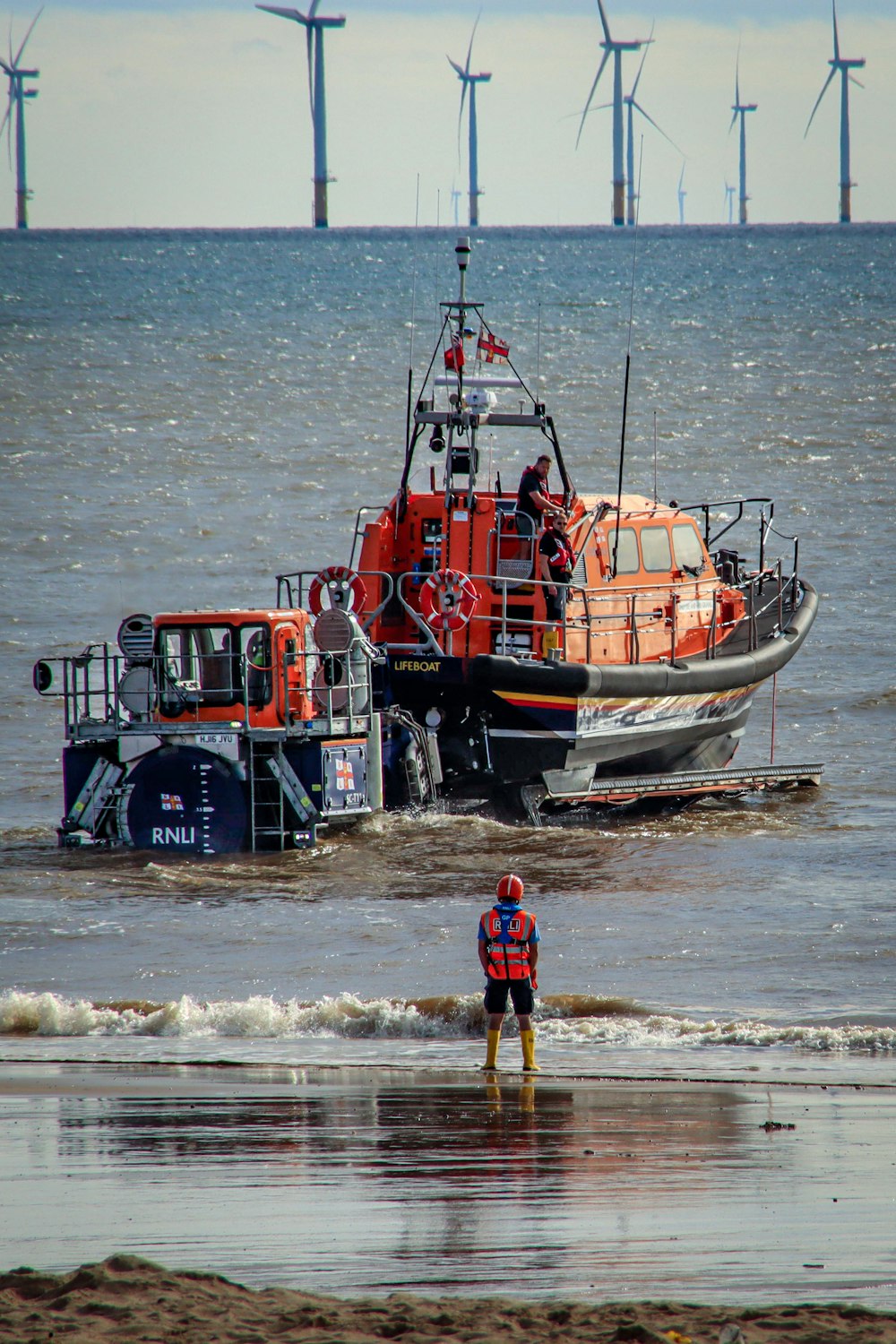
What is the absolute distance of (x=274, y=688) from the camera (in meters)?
14.6

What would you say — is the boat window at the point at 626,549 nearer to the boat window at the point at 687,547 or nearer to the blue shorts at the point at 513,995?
the boat window at the point at 687,547

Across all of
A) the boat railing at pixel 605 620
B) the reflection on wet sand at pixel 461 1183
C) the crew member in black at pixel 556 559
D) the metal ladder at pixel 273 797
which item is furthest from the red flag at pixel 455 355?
the reflection on wet sand at pixel 461 1183

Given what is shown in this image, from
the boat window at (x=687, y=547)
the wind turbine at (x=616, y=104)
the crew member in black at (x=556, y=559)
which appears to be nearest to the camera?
the crew member in black at (x=556, y=559)

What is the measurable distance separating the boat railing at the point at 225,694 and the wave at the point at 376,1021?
386 centimetres

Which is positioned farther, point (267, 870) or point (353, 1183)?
point (267, 870)

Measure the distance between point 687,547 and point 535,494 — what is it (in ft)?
7.15

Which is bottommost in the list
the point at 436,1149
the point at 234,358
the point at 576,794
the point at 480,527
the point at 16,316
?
the point at 436,1149

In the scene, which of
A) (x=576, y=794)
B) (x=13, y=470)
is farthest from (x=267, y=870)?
(x=13, y=470)

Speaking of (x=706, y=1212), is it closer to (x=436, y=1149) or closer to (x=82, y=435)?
(x=436, y=1149)

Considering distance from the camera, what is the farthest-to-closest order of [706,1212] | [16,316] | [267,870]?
[16,316], [267,870], [706,1212]

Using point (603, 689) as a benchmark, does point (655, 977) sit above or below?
below

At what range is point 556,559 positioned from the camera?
49.7 ft

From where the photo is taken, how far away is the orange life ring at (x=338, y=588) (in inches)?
600

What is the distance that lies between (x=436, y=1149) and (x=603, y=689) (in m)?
8.04
